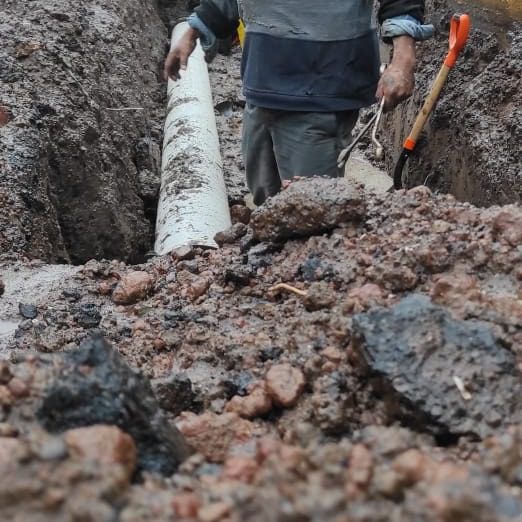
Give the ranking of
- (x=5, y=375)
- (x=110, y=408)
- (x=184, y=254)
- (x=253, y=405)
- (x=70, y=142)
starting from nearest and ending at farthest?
(x=110, y=408) < (x=5, y=375) < (x=253, y=405) < (x=184, y=254) < (x=70, y=142)

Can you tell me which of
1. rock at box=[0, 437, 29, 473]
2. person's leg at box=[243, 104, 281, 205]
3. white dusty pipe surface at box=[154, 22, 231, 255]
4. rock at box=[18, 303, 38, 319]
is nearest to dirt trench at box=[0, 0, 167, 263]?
white dusty pipe surface at box=[154, 22, 231, 255]

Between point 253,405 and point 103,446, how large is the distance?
526mm

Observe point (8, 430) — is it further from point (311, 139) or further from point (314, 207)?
point (311, 139)

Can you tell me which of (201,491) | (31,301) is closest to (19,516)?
(201,491)

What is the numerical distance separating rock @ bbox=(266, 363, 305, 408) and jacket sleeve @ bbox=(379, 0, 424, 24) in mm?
1683


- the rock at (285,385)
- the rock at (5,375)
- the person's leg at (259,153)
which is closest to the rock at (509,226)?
the rock at (285,385)

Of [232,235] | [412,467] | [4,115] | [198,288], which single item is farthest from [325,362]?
[4,115]

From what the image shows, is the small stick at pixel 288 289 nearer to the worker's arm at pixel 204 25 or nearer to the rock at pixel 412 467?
the rock at pixel 412 467

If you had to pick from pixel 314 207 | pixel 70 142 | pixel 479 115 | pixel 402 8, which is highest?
pixel 402 8

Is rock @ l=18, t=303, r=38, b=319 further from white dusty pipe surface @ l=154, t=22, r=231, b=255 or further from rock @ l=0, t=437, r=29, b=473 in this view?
rock @ l=0, t=437, r=29, b=473

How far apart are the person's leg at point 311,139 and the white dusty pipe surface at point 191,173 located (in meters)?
0.53

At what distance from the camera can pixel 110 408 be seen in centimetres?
108

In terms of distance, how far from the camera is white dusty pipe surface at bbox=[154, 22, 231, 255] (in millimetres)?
3297

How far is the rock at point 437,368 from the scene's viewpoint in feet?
3.96
